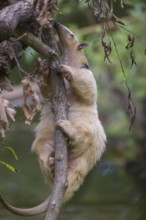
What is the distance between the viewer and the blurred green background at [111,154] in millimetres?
7773

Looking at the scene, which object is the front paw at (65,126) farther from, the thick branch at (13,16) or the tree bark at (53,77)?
the thick branch at (13,16)

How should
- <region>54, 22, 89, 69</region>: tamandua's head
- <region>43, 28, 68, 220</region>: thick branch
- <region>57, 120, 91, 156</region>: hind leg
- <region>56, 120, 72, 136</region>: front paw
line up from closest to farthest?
<region>43, 28, 68, 220</region>: thick branch < <region>56, 120, 72, 136</region>: front paw < <region>57, 120, 91, 156</region>: hind leg < <region>54, 22, 89, 69</region>: tamandua's head

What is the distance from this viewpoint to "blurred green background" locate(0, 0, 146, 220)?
777cm

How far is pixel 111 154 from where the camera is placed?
10.3m

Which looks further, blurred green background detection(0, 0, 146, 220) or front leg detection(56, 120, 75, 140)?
blurred green background detection(0, 0, 146, 220)

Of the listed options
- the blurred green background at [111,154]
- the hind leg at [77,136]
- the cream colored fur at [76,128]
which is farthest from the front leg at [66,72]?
the blurred green background at [111,154]

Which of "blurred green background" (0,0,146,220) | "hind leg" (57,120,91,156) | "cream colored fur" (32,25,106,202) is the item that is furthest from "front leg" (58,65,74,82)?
"blurred green background" (0,0,146,220)

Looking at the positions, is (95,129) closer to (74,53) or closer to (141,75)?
(74,53)

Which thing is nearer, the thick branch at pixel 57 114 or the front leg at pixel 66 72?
the thick branch at pixel 57 114

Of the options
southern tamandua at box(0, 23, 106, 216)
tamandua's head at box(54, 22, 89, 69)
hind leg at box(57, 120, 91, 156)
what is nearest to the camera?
hind leg at box(57, 120, 91, 156)

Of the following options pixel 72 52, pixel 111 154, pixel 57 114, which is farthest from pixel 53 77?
pixel 111 154

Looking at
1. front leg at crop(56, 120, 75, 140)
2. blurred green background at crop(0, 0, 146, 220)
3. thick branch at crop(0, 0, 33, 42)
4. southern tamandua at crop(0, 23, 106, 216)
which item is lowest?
blurred green background at crop(0, 0, 146, 220)

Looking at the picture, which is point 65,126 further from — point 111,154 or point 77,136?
point 111,154

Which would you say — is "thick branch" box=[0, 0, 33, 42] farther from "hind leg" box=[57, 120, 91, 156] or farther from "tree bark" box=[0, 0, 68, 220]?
"hind leg" box=[57, 120, 91, 156]
